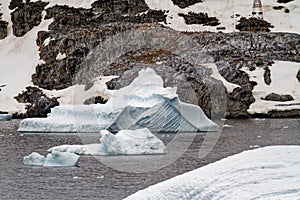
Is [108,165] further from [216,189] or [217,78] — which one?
[217,78]

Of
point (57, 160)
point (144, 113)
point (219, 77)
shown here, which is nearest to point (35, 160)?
point (57, 160)

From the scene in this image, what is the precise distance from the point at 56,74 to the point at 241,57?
14.5m

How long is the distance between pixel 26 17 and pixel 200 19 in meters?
16.3

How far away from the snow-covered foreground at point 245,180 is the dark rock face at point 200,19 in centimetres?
5021

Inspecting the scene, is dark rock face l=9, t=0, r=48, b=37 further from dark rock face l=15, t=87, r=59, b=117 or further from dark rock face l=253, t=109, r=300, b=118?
dark rock face l=253, t=109, r=300, b=118

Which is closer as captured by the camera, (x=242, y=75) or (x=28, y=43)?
(x=242, y=75)

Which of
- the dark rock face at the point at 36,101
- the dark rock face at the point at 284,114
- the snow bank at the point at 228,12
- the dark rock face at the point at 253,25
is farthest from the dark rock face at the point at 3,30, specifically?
the dark rock face at the point at 284,114

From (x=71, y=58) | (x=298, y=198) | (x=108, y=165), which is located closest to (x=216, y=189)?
(x=298, y=198)

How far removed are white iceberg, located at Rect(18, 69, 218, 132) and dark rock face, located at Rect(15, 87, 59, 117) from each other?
1444cm

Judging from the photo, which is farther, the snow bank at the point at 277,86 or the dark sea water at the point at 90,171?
the snow bank at the point at 277,86

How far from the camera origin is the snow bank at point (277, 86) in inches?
1614

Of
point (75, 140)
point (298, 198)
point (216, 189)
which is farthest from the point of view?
point (75, 140)

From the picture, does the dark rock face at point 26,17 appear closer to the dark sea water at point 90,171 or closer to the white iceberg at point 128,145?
the dark sea water at point 90,171

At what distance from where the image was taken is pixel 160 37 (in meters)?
50.0
